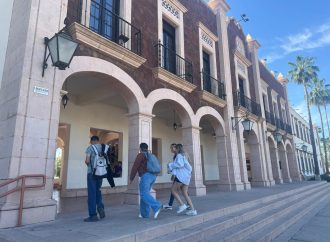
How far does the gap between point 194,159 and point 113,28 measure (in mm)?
5441

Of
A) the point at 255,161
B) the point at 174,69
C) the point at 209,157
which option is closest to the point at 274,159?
the point at 255,161

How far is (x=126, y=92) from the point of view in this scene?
757 centimetres

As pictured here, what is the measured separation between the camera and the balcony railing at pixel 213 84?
1205 centimetres

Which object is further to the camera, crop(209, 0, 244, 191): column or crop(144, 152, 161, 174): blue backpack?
crop(209, 0, 244, 191): column

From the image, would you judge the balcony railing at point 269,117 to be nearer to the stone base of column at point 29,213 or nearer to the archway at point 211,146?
the archway at point 211,146

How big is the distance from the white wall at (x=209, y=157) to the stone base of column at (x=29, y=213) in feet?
44.5

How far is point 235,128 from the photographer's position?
515 inches

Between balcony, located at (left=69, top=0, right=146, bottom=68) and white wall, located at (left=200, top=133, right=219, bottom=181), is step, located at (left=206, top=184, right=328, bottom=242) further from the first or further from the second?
white wall, located at (left=200, top=133, right=219, bottom=181)

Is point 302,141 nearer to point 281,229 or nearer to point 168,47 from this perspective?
point 168,47

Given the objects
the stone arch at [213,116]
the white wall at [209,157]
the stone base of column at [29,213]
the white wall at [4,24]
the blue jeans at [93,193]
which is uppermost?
the white wall at [4,24]

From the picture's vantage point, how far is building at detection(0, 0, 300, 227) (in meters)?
4.98

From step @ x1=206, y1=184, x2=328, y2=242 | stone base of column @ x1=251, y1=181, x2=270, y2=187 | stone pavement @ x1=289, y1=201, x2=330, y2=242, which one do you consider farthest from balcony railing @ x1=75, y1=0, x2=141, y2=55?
stone base of column @ x1=251, y1=181, x2=270, y2=187

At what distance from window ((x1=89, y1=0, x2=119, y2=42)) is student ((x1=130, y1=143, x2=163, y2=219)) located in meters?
4.20

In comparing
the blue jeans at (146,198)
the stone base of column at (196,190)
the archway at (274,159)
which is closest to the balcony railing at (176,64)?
the stone base of column at (196,190)
